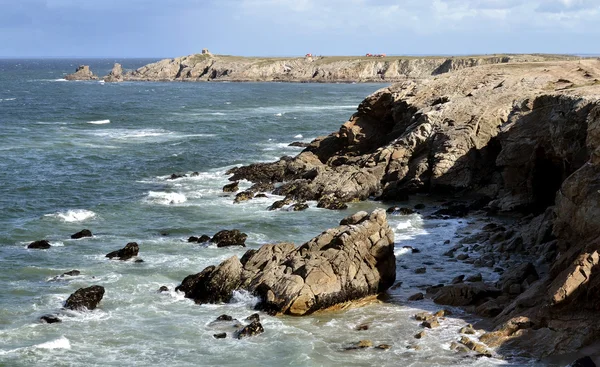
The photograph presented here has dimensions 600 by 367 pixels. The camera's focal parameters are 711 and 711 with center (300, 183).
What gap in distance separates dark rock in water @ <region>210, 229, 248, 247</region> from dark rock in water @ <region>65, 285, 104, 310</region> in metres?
9.61

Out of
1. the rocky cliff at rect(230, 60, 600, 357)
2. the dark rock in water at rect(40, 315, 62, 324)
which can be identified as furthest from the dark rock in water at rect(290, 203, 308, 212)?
the dark rock in water at rect(40, 315, 62, 324)

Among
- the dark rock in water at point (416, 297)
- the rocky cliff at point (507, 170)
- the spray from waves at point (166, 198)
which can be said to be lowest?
the dark rock in water at point (416, 297)

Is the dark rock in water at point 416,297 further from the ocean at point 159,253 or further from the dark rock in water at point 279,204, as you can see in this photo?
the dark rock in water at point 279,204

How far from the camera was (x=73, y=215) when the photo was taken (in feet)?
149

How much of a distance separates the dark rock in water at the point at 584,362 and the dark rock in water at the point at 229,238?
20.7m

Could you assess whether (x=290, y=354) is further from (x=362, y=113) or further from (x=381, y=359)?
(x=362, y=113)

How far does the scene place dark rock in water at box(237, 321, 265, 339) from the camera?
2702cm

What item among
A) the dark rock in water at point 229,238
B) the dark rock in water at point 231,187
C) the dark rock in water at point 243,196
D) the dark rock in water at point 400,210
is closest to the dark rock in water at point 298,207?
the dark rock in water at point 243,196

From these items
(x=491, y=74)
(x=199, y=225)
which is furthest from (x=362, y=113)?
(x=199, y=225)

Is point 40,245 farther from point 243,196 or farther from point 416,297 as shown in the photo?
point 416,297

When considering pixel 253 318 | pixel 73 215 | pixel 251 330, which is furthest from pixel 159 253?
pixel 251 330

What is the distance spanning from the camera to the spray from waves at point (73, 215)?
148 feet

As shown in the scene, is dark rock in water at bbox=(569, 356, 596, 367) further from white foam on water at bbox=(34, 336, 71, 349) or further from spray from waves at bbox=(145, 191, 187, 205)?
spray from waves at bbox=(145, 191, 187, 205)

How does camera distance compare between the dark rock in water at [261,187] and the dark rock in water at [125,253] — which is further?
the dark rock in water at [261,187]
